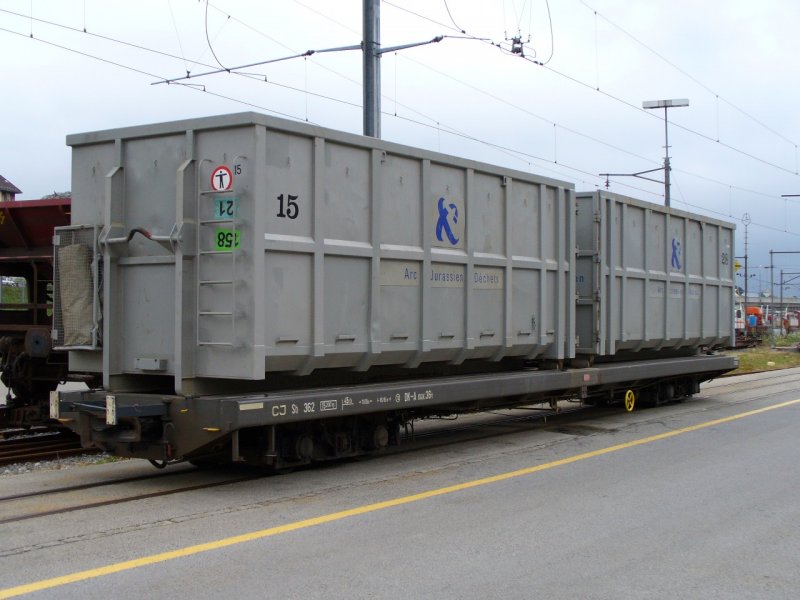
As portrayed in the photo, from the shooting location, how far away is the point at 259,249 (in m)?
7.61

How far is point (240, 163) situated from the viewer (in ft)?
25.3

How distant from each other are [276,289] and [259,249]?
1.45ft

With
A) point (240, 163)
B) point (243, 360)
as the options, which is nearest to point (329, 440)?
point (243, 360)

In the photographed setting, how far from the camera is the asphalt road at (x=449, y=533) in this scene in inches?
204

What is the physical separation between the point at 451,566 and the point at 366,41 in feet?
33.6

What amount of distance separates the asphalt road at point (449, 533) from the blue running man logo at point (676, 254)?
5784mm

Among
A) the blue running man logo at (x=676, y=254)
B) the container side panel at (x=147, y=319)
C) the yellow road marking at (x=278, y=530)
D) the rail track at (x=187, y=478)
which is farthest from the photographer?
the blue running man logo at (x=676, y=254)

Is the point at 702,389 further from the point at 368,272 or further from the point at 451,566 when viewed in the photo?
the point at 451,566

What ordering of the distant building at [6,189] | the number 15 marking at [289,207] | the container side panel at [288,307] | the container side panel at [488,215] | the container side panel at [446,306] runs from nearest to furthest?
1. the container side panel at [288,307]
2. the number 15 marking at [289,207]
3. the container side panel at [446,306]
4. the container side panel at [488,215]
5. the distant building at [6,189]

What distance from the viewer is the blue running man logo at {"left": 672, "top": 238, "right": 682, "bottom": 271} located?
50.1 ft

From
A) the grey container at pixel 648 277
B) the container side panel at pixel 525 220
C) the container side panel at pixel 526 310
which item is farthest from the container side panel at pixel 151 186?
the grey container at pixel 648 277

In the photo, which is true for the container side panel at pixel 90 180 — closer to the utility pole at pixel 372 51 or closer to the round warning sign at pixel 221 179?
the round warning sign at pixel 221 179

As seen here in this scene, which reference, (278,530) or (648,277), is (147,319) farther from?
(648,277)

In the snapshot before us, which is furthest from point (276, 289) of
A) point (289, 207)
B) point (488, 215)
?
point (488, 215)
